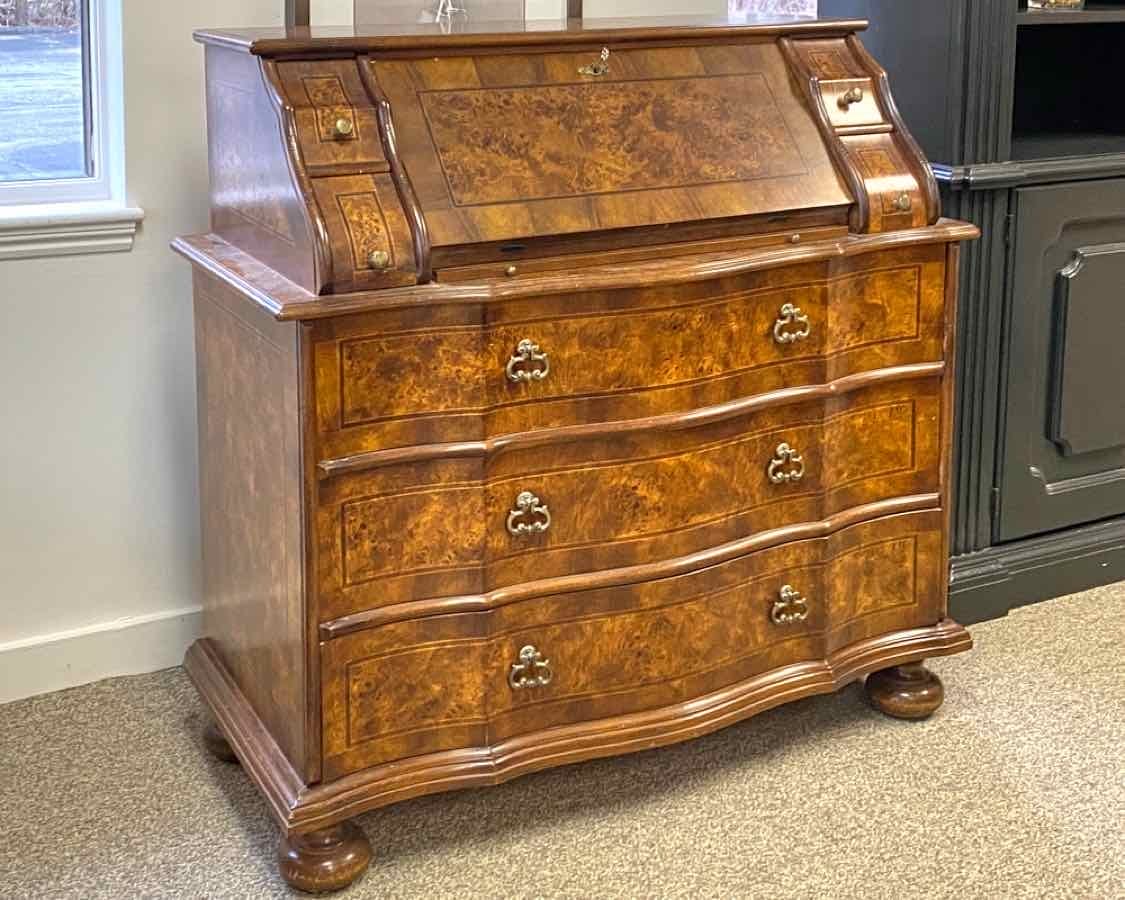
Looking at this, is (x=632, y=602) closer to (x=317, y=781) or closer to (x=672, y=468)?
(x=672, y=468)

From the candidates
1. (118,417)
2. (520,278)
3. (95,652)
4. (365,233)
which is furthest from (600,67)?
(95,652)

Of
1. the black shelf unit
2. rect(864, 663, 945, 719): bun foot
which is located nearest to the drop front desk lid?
the black shelf unit

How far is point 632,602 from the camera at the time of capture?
2395mm

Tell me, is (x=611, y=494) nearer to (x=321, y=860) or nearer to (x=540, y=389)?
(x=540, y=389)

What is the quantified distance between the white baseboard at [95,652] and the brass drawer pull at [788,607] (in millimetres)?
1114

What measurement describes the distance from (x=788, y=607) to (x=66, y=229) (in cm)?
137

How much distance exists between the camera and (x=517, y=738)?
235 cm

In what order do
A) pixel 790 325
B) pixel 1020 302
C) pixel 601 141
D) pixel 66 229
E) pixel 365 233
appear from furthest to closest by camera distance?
pixel 1020 302 < pixel 66 229 < pixel 790 325 < pixel 601 141 < pixel 365 233

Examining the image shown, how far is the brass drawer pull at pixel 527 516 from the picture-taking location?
2.27 meters

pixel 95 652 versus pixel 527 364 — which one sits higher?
pixel 527 364

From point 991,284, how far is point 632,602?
1101mm

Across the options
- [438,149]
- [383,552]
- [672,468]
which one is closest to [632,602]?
[672,468]

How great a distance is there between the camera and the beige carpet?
2.30 meters

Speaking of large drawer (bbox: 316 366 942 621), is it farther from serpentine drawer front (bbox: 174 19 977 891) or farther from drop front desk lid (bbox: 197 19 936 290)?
drop front desk lid (bbox: 197 19 936 290)
